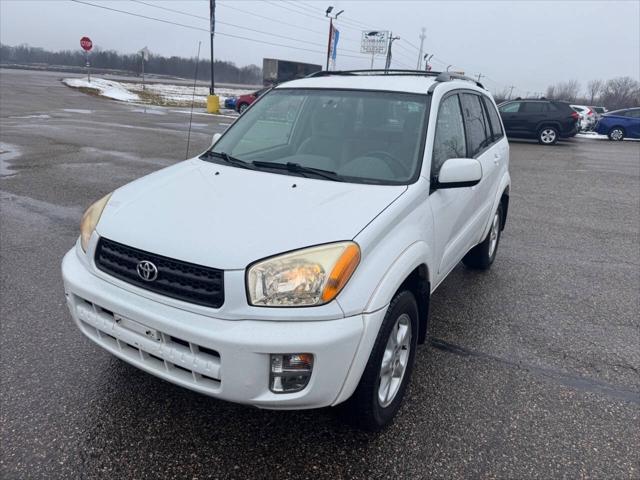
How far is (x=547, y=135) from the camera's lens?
18859mm

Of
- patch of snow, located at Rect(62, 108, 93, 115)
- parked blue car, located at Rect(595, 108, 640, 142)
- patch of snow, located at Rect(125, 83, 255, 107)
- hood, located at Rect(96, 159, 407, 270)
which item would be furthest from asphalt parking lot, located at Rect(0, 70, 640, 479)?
patch of snow, located at Rect(125, 83, 255, 107)

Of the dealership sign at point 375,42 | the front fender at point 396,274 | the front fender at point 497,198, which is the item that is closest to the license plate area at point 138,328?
the front fender at point 396,274

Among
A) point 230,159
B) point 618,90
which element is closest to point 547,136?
point 230,159

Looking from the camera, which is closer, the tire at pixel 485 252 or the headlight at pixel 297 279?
the headlight at pixel 297 279

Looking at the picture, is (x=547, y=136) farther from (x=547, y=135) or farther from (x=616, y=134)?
(x=616, y=134)

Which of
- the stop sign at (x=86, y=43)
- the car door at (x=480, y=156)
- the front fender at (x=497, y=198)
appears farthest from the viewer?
the stop sign at (x=86, y=43)

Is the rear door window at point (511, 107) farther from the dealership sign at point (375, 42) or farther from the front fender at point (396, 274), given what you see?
the dealership sign at point (375, 42)

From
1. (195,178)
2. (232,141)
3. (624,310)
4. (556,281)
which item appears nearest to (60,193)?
(232,141)

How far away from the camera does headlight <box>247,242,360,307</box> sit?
6.68 feet

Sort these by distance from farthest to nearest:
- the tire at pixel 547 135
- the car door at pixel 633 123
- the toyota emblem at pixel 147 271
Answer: the car door at pixel 633 123, the tire at pixel 547 135, the toyota emblem at pixel 147 271

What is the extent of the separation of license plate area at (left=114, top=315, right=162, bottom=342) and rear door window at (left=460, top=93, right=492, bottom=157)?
2.77 m

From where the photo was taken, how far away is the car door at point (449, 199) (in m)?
2.97

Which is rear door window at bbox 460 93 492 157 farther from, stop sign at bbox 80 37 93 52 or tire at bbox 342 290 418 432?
stop sign at bbox 80 37 93 52

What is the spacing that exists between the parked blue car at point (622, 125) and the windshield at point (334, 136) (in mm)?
23459
